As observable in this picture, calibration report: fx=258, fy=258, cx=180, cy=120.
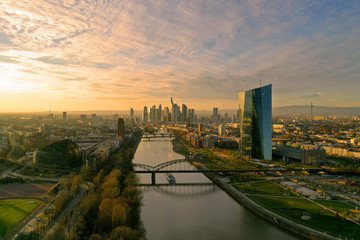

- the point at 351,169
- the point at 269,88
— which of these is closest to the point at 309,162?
the point at 351,169

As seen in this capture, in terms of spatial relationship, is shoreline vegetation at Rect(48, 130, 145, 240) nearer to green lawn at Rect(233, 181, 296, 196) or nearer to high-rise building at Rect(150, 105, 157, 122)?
green lawn at Rect(233, 181, 296, 196)

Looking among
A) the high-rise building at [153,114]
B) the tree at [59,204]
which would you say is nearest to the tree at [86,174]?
the tree at [59,204]

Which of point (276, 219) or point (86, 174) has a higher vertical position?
point (86, 174)

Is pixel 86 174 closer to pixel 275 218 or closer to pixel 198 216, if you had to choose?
pixel 198 216

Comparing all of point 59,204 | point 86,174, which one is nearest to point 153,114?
point 86,174

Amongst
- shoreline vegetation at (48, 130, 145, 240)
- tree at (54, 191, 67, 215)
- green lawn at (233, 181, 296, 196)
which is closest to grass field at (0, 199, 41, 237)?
tree at (54, 191, 67, 215)

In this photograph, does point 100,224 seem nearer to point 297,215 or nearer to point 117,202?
point 117,202
